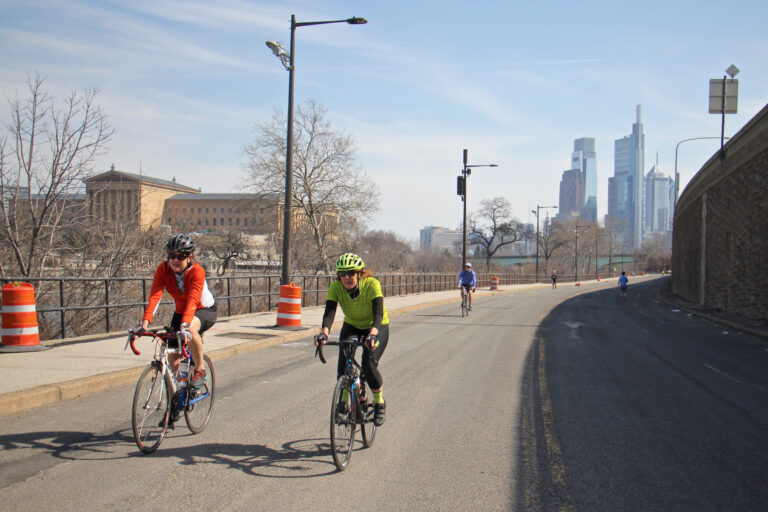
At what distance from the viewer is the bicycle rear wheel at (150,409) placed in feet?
16.9

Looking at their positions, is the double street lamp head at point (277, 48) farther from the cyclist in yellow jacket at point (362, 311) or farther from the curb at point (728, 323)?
the curb at point (728, 323)

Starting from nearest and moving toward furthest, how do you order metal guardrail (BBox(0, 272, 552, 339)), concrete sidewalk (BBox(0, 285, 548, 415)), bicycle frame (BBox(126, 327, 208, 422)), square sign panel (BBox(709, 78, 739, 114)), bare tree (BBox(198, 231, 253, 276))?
bicycle frame (BBox(126, 327, 208, 422))
concrete sidewalk (BBox(0, 285, 548, 415))
metal guardrail (BBox(0, 272, 552, 339))
square sign panel (BBox(709, 78, 739, 114))
bare tree (BBox(198, 231, 253, 276))

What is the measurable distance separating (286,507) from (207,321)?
2432mm

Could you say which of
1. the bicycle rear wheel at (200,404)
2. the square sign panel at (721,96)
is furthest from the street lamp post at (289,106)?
the square sign panel at (721,96)

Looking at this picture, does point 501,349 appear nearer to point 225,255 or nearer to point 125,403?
point 125,403

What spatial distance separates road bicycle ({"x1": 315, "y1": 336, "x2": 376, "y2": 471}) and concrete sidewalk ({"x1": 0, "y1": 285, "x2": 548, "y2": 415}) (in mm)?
4028

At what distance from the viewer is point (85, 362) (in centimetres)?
891

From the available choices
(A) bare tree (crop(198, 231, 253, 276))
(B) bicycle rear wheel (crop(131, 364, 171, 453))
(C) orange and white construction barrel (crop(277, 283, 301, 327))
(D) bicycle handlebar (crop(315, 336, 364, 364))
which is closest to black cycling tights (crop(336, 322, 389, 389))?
(D) bicycle handlebar (crop(315, 336, 364, 364))

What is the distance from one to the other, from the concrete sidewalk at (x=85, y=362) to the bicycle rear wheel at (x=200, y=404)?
7.32ft

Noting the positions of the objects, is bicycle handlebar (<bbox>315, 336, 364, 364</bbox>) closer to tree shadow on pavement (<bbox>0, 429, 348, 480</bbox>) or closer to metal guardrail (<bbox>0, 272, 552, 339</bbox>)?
tree shadow on pavement (<bbox>0, 429, 348, 480</bbox>)

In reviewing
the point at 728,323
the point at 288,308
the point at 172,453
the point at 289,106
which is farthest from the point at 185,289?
the point at 728,323

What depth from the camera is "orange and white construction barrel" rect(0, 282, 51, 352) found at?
9328mm

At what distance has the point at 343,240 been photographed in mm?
41500

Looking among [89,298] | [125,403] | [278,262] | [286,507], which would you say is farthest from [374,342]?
[278,262]
